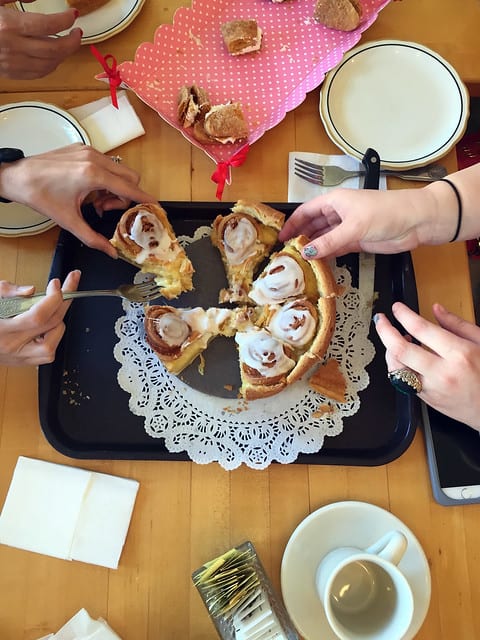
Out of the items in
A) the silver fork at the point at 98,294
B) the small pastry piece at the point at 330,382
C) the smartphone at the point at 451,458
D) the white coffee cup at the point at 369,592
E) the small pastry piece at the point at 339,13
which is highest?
the small pastry piece at the point at 339,13

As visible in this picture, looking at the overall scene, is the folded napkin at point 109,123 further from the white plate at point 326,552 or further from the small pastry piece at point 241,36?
the white plate at point 326,552

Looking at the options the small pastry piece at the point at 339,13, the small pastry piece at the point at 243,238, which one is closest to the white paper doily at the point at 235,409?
the small pastry piece at the point at 243,238

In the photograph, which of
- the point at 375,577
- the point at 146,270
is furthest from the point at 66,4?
the point at 375,577

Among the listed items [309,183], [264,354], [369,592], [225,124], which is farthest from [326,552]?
[225,124]

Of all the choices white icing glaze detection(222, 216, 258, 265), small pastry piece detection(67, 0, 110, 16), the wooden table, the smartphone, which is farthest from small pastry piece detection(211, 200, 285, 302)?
small pastry piece detection(67, 0, 110, 16)

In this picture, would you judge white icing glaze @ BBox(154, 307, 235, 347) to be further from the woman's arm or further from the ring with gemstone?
the ring with gemstone

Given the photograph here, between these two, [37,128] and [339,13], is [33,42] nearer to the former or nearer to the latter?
[37,128]
